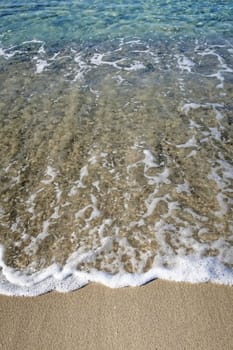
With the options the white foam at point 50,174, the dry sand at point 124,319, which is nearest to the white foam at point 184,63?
the white foam at point 50,174

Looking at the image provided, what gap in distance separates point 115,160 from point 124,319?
2.50 metres

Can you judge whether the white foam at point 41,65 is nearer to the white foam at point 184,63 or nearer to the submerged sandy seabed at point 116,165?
the submerged sandy seabed at point 116,165

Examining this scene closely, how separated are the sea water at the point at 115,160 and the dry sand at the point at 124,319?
14 cm

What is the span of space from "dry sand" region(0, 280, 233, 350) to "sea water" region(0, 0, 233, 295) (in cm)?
14

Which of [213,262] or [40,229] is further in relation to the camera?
[40,229]

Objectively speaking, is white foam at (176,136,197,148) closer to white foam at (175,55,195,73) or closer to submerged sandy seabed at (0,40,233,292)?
submerged sandy seabed at (0,40,233,292)

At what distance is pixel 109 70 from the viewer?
7961 millimetres

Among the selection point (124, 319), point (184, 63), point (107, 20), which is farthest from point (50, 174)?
point (107, 20)

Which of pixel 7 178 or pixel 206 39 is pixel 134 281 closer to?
pixel 7 178

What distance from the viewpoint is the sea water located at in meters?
3.63

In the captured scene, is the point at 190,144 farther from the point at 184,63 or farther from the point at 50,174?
the point at 184,63

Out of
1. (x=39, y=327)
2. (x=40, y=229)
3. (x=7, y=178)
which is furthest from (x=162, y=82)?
(x=39, y=327)

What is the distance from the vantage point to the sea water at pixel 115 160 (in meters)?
3.63

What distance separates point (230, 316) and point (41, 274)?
6.07 feet
